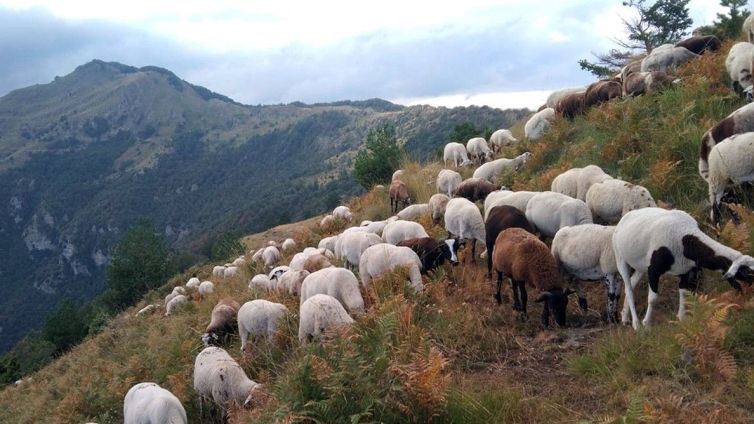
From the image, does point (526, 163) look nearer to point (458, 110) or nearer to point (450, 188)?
point (450, 188)

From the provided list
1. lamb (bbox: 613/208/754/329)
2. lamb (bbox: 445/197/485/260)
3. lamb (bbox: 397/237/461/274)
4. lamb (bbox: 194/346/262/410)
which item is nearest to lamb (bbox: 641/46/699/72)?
lamb (bbox: 445/197/485/260)

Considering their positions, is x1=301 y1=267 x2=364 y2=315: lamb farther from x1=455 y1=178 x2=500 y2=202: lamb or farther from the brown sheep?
the brown sheep

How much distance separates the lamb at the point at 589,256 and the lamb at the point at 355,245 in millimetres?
4395

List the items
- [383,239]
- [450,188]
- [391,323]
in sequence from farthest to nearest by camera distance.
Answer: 1. [450,188]
2. [383,239]
3. [391,323]

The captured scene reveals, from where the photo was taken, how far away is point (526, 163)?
16.0 metres

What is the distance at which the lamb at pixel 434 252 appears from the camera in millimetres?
10422

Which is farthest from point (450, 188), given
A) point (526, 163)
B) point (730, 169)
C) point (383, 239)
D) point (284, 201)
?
point (284, 201)

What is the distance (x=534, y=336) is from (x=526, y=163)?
931 cm

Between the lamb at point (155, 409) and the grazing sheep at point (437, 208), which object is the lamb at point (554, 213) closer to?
the grazing sheep at point (437, 208)

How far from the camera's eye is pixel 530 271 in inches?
315

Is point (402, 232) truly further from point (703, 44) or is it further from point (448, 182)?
point (703, 44)

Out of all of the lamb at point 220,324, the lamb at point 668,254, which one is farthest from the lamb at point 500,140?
the lamb at point 668,254

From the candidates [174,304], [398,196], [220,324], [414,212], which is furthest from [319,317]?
[174,304]

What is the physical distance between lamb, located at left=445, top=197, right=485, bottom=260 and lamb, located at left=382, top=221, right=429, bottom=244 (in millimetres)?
718
